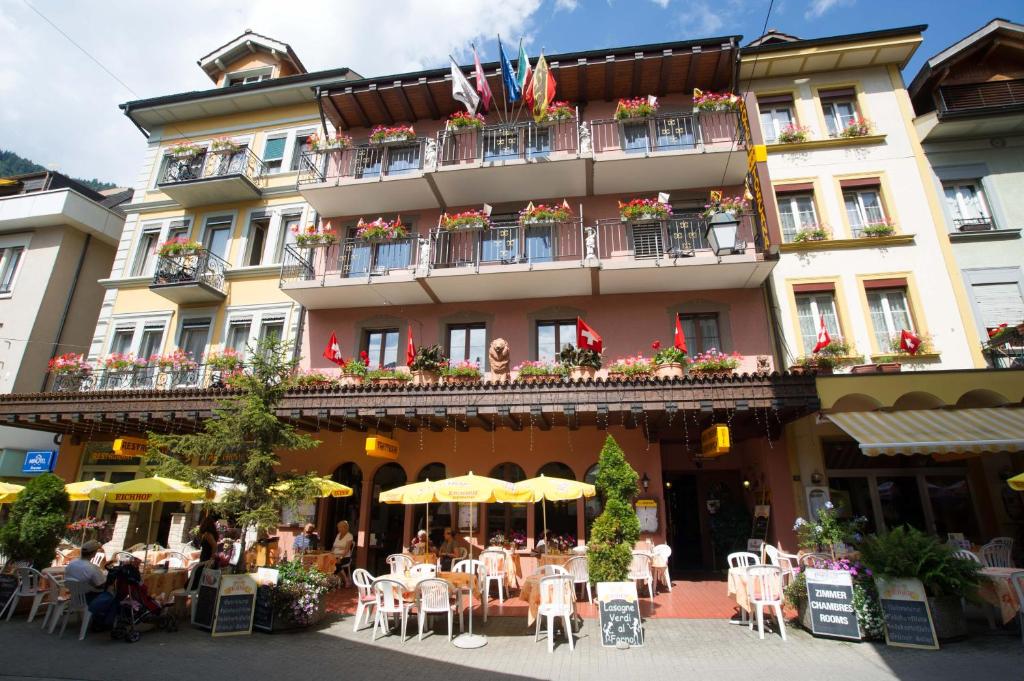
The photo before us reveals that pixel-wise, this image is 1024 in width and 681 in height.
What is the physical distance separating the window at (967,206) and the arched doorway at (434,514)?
49.5ft

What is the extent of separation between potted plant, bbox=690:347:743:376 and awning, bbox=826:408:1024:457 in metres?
2.32

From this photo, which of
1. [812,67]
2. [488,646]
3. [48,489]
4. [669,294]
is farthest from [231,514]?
[812,67]

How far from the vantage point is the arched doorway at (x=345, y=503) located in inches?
541

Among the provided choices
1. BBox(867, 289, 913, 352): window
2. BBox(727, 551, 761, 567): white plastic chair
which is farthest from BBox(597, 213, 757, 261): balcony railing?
BBox(727, 551, 761, 567): white plastic chair

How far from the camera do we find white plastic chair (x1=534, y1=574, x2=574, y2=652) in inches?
296

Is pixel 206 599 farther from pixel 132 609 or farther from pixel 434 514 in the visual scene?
pixel 434 514

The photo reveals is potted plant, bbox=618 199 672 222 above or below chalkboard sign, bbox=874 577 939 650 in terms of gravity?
above

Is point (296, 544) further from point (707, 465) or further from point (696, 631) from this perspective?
point (707, 465)

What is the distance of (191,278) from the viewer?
Answer: 1570 cm

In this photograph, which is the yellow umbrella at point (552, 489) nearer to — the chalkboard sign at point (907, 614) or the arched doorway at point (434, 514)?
the arched doorway at point (434, 514)

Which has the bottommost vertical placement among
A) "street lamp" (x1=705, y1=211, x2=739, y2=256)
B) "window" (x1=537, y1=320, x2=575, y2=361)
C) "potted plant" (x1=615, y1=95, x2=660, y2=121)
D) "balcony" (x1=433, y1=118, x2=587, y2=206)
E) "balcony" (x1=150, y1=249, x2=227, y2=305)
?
"window" (x1=537, y1=320, x2=575, y2=361)

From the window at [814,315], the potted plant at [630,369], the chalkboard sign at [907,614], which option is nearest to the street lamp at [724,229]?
the potted plant at [630,369]

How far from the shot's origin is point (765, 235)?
12477mm

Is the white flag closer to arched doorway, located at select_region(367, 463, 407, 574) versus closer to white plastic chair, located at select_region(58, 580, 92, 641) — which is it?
arched doorway, located at select_region(367, 463, 407, 574)
